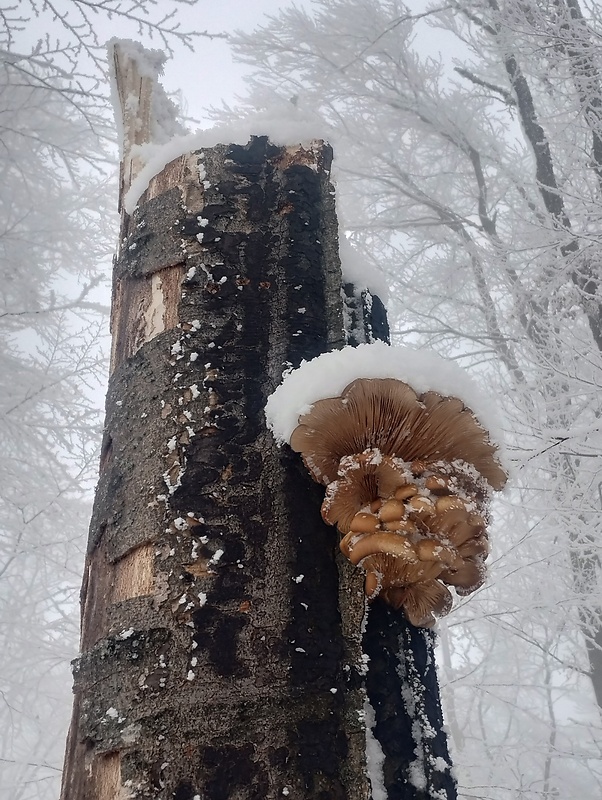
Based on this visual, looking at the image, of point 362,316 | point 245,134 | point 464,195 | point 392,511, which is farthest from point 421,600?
point 464,195

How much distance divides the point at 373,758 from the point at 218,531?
0.42 m

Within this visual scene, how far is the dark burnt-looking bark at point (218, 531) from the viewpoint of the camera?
0.88 metres

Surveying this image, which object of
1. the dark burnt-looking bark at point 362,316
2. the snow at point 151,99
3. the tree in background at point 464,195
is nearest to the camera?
the dark burnt-looking bark at point 362,316

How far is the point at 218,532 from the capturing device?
1.03 meters

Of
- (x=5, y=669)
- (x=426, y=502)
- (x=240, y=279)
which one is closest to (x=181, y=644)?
(x=426, y=502)

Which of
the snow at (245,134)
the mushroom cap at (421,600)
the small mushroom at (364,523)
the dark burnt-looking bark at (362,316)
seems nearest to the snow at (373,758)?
the mushroom cap at (421,600)

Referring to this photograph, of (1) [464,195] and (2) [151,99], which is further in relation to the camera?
(1) [464,195]

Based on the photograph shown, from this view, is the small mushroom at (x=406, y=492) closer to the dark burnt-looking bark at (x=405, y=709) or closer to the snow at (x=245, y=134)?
the dark burnt-looking bark at (x=405, y=709)

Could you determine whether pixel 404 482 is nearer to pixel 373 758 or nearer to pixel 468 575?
pixel 468 575

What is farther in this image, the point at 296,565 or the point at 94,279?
the point at 94,279

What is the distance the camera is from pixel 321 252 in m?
1.36

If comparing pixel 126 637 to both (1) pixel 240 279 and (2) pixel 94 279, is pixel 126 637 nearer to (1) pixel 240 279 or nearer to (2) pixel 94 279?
(1) pixel 240 279

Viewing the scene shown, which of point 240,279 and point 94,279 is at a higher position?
point 94,279

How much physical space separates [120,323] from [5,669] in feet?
30.4
